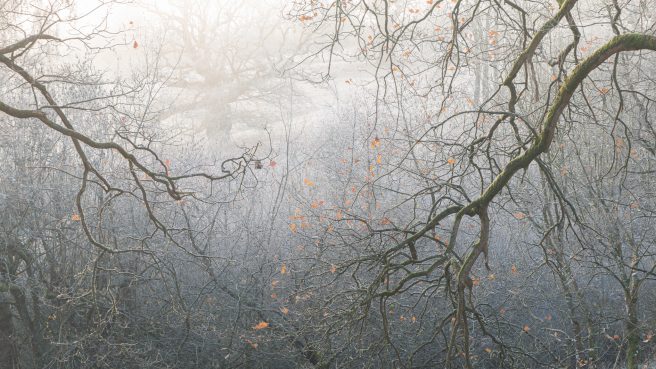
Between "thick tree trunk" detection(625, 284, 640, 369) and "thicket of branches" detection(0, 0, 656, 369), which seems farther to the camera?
"thicket of branches" detection(0, 0, 656, 369)

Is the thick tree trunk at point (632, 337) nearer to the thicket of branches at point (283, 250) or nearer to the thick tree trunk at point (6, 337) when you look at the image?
the thicket of branches at point (283, 250)

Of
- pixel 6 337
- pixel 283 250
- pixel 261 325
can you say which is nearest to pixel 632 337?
pixel 261 325

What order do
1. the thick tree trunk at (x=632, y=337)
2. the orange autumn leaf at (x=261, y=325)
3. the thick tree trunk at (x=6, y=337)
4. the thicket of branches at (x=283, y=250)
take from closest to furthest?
the thick tree trunk at (x=632, y=337) → the thicket of branches at (x=283, y=250) → the thick tree trunk at (x=6, y=337) → the orange autumn leaf at (x=261, y=325)

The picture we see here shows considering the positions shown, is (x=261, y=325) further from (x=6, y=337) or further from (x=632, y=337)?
(x=632, y=337)

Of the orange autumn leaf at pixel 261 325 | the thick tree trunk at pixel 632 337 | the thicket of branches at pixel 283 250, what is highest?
the thicket of branches at pixel 283 250

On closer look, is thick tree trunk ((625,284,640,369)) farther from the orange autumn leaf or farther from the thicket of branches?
the orange autumn leaf

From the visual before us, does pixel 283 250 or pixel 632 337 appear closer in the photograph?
pixel 632 337

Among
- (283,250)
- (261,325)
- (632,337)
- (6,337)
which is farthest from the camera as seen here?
(283,250)

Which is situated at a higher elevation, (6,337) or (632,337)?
(6,337)

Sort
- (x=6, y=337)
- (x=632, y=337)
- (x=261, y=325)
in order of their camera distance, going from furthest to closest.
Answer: (x=261, y=325) → (x=6, y=337) → (x=632, y=337)

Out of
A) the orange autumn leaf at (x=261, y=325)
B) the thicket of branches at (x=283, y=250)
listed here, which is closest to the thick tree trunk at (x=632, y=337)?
the thicket of branches at (x=283, y=250)

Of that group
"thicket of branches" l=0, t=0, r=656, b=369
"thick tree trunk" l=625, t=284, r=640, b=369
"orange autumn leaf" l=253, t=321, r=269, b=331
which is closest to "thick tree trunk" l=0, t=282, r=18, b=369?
"thicket of branches" l=0, t=0, r=656, b=369

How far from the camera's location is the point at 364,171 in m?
13.3

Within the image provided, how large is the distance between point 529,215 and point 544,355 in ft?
7.47
